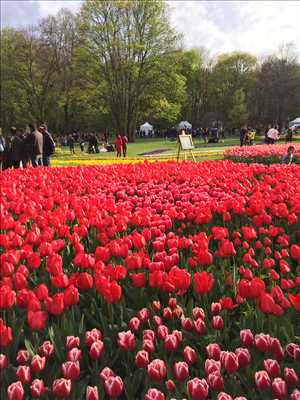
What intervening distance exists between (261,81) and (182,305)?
67.3 meters

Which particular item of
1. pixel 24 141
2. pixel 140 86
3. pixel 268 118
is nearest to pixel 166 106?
pixel 140 86

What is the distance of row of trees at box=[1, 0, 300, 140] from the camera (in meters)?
52.4

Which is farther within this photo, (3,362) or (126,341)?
(126,341)

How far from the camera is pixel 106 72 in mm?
54438

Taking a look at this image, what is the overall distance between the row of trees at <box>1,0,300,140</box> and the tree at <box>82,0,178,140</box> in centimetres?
10

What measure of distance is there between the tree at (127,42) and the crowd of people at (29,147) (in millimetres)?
37371

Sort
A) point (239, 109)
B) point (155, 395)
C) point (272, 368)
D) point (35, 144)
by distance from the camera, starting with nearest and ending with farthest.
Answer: point (155, 395), point (272, 368), point (35, 144), point (239, 109)

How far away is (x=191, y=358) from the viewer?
2.31 m

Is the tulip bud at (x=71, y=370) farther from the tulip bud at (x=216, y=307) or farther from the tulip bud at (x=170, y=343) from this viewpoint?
the tulip bud at (x=216, y=307)

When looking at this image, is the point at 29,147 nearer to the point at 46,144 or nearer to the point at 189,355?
the point at 46,144

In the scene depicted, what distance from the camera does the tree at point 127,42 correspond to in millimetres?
51688

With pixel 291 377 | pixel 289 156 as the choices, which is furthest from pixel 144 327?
pixel 289 156

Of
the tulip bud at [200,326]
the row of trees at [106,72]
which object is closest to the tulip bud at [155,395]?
the tulip bud at [200,326]

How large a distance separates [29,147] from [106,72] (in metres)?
40.7
